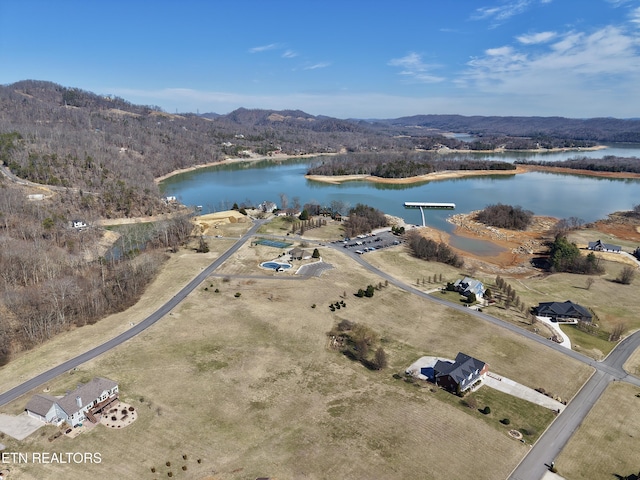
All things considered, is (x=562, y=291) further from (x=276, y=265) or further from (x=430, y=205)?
(x=430, y=205)

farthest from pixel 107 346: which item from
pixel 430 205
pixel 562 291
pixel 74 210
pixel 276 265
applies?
pixel 430 205

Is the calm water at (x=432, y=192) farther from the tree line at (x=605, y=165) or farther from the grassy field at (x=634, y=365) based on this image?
the grassy field at (x=634, y=365)

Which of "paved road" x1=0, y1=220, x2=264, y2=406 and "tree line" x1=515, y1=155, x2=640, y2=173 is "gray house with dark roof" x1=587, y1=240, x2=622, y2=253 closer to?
"paved road" x1=0, y1=220, x2=264, y2=406

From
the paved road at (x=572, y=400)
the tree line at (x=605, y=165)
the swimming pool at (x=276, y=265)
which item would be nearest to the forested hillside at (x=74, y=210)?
the swimming pool at (x=276, y=265)

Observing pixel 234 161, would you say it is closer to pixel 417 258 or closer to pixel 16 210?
pixel 16 210

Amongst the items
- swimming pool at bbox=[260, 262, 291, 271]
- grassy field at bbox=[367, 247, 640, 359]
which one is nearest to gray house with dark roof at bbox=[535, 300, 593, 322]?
grassy field at bbox=[367, 247, 640, 359]
